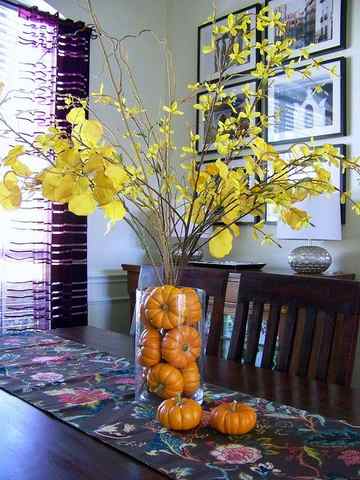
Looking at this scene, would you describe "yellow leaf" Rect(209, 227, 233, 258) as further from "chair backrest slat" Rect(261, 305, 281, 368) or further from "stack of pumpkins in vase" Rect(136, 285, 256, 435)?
"chair backrest slat" Rect(261, 305, 281, 368)

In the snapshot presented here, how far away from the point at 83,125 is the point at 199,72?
2.55 meters

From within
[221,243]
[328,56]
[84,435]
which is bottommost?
[84,435]

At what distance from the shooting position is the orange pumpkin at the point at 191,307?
103 cm

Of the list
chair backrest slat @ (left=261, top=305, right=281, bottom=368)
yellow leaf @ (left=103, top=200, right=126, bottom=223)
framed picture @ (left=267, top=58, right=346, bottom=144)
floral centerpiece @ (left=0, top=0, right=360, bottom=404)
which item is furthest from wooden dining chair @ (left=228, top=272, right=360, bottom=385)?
framed picture @ (left=267, top=58, right=346, bottom=144)

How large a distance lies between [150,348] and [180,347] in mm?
58

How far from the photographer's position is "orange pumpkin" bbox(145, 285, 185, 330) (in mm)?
1016

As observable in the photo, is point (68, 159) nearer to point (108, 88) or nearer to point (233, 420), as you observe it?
point (233, 420)

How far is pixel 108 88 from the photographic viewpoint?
128 inches

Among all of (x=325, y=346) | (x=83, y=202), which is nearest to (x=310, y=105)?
(x=325, y=346)

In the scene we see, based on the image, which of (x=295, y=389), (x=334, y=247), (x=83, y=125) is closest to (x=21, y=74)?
(x=334, y=247)

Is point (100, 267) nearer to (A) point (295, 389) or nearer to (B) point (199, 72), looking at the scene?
(B) point (199, 72)

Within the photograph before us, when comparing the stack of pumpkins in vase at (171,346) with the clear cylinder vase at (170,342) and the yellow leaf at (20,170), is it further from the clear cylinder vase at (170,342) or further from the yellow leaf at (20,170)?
the yellow leaf at (20,170)

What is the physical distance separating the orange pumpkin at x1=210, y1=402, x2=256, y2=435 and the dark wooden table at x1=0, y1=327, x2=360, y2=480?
0.18 m

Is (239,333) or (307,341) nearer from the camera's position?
(307,341)
